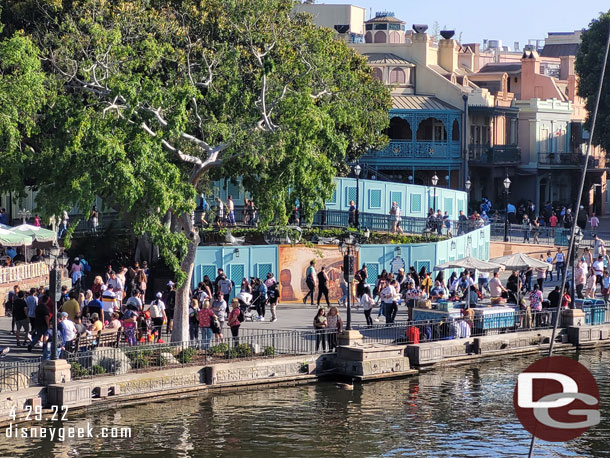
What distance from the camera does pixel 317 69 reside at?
2862 centimetres

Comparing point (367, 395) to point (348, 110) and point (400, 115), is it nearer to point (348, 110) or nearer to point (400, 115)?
point (348, 110)

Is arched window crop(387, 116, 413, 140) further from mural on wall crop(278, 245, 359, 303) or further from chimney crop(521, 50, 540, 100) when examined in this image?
mural on wall crop(278, 245, 359, 303)

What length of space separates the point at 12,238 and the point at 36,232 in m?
2.05

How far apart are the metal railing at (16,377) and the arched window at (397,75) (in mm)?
47200

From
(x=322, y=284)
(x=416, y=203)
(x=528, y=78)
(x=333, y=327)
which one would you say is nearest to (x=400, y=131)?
(x=528, y=78)

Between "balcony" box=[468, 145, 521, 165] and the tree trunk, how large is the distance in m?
41.4

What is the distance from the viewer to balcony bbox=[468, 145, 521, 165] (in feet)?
221

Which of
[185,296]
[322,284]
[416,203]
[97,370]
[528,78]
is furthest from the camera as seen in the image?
[528,78]

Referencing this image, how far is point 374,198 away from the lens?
49219 millimetres

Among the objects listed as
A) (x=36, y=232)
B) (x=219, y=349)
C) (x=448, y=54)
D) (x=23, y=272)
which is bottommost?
(x=219, y=349)

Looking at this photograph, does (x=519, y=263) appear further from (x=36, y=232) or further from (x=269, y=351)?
(x=36, y=232)

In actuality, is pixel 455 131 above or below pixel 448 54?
below

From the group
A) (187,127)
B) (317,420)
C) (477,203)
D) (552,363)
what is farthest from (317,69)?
(477,203)

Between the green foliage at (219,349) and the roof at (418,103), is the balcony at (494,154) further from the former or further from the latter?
the green foliage at (219,349)
